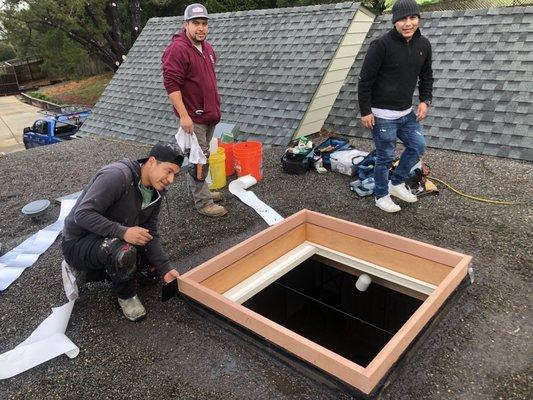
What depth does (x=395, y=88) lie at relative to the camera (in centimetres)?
373

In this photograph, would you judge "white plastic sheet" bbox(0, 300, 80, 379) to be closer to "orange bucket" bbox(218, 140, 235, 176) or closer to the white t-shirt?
"orange bucket" bbox(218, 140, 235, 176)

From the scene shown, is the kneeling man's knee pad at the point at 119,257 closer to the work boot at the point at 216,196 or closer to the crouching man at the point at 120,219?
the crouching man at the point at 120,219

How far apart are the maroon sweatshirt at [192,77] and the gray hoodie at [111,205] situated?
1.29 meters

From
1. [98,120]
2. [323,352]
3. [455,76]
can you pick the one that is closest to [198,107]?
[323,352]

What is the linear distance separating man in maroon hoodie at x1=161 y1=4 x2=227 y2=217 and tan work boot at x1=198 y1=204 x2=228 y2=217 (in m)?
0.33

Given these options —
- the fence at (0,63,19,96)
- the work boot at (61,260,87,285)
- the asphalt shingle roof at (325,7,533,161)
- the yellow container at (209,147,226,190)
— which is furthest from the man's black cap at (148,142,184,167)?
the fence at (0,63,19,96)

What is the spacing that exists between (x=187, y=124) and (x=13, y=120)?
19031 mm

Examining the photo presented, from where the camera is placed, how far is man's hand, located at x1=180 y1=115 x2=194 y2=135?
12.3 feet

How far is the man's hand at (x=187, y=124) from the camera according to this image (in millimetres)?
3745

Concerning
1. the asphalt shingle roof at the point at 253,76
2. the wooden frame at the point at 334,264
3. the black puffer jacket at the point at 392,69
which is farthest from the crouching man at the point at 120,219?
the asphalt shingle roof at the point at 253,76

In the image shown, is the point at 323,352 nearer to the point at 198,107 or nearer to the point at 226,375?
the point at 226,375

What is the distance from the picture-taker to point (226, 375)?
2404 mm

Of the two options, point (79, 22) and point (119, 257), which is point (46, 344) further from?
point (79, 22)

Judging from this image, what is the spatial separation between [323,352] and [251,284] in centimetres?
118
